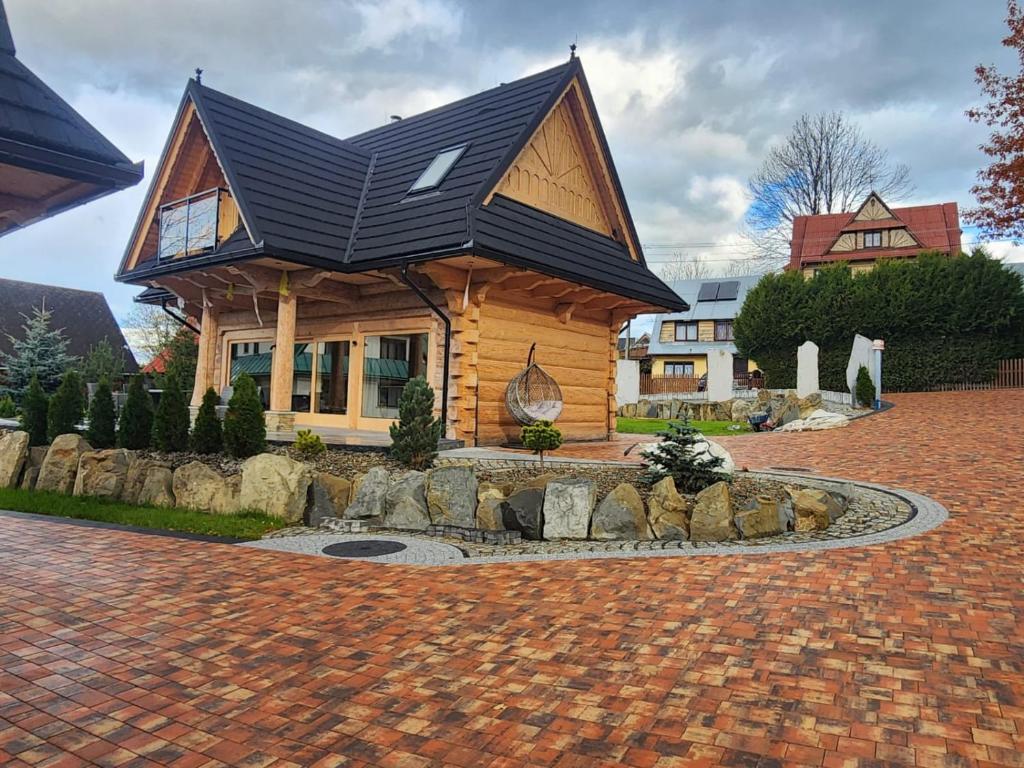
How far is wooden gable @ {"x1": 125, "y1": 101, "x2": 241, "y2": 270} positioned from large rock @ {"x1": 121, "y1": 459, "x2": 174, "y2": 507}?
4966 mm

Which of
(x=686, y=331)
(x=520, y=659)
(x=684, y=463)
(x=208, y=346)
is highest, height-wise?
(x=686, y=331)

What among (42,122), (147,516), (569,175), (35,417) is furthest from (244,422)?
(569,175)

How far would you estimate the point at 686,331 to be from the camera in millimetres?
41750

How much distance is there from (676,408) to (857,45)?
13032 mm

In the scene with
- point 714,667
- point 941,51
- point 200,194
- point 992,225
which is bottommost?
point 714,667

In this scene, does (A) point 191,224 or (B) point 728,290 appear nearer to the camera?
(A) point 191,224

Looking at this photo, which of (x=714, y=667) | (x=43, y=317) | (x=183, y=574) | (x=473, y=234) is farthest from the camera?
(x=43, y=317)

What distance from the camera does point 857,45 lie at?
41.2 ft

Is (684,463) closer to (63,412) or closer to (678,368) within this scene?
(63,412)

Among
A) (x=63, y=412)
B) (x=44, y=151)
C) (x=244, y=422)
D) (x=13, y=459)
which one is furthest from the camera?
A: (x=63, y=412)

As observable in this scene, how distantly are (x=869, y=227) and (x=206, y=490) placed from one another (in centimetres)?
3498

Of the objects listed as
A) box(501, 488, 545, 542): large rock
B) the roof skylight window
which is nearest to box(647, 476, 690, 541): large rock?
box(501, 488, 545, 542): large rock

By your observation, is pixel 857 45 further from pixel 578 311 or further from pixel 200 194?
pixel 200 194

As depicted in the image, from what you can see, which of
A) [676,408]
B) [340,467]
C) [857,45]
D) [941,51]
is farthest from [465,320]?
[676,408]
